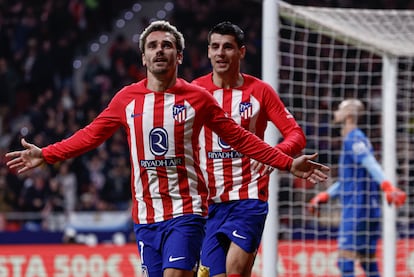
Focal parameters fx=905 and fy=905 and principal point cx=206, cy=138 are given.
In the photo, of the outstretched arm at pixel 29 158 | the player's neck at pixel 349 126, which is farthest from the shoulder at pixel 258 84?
the player's neck at pixel 349 126

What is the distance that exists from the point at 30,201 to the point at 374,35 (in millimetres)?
6908

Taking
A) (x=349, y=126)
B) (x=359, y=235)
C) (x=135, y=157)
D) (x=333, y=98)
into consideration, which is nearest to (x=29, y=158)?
(x=135, y=157)

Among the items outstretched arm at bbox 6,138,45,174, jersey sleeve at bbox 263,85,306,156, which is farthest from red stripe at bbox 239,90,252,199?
outstretched arm at bbox 6,138,45,174

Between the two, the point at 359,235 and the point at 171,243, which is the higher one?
the point at 171,243

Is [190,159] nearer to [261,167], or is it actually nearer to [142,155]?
[142,155]

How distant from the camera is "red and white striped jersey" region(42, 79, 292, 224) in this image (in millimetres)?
4574

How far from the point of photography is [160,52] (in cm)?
457

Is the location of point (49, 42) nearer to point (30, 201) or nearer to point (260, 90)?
point (30, 201)

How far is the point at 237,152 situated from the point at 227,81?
458 millimetres

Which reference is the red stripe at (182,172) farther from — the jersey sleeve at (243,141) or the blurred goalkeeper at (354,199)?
the blurred goalkeeper at (354,199)

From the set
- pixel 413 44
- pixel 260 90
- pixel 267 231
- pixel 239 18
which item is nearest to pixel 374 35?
pixel 413 44

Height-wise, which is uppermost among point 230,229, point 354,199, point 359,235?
point 230,229

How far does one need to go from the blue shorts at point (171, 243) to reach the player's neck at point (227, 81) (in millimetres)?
1139

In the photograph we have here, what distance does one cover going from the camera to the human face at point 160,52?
15.0ft
